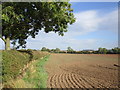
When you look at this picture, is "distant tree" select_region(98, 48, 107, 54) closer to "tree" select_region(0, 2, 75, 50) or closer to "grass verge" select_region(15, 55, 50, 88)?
"tree" select_region(0, 2, 75, 50)

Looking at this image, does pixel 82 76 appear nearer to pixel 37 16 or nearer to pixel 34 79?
pixel 34 79

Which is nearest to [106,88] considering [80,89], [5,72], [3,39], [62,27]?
[80,89]

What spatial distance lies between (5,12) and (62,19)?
366 centimetres

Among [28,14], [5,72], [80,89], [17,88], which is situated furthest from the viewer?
[28,14]

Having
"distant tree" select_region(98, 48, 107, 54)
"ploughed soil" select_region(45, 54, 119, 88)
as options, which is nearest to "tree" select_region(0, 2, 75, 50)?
"ploughed soil" select_region(45, 54, 119, 88)

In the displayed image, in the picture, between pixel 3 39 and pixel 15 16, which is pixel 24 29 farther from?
pixel 15 16

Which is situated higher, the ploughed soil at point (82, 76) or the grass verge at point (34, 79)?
the grass verge at point (34, 79)

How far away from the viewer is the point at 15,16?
9219 mm

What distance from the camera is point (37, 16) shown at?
10469 millimetres

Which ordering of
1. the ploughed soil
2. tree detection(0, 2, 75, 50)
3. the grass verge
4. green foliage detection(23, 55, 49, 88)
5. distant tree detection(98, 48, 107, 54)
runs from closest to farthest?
1. the grass verge
2. green foliage detection(23, 55, 49, 88)
3. the ploughed soil
4. tree detection(0, 2, 75, 50)
5. distant tree detection(98, 48, 107, 54)

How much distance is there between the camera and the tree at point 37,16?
8.91 metres

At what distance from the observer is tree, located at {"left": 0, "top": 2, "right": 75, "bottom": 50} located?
8.91m

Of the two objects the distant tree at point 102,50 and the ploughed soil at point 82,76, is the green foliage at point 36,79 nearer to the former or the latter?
the ploughed soil at point 82,76

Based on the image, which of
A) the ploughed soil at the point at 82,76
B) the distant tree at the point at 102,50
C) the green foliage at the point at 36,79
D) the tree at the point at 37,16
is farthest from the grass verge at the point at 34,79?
the distant tree at the point at 102,50
